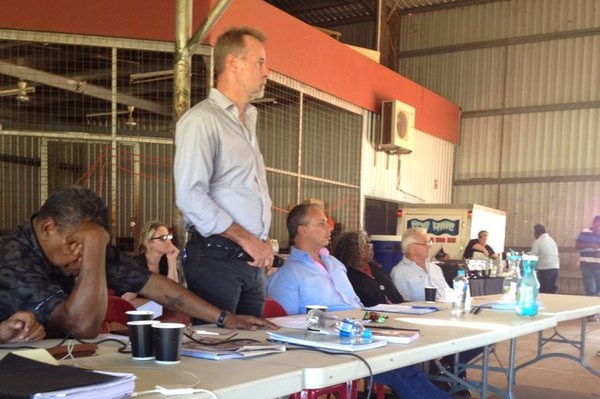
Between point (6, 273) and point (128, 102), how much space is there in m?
6.34

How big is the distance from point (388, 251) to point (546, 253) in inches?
110

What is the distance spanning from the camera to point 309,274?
3262mm

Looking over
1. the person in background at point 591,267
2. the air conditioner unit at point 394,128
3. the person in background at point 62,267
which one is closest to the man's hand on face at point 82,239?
the person in background at point 62,267

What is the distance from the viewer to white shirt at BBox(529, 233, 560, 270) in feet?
32.3

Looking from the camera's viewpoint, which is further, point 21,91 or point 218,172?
point 21,91

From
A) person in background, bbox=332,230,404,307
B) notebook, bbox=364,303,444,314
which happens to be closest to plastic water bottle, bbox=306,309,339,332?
notebook, bbox=364,303,444,314

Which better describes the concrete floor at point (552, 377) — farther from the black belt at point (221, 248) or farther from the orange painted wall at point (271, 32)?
the orange painted wall at point (271, 32)

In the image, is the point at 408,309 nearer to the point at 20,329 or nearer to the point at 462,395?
the point at 462,395

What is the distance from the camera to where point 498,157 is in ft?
42.7

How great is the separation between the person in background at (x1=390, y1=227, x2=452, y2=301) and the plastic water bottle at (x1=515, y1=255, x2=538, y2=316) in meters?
1.52

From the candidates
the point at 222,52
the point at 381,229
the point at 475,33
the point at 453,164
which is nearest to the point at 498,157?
the point at 453,164

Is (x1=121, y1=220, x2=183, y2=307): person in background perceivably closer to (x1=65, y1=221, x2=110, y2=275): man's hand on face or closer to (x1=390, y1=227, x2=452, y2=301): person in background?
(x1=390, y1=227, x2=452, y2=301): person in background

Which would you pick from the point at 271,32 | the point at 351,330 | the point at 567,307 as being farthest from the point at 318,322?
the point at 271,32

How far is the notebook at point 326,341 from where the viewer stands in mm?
1613
